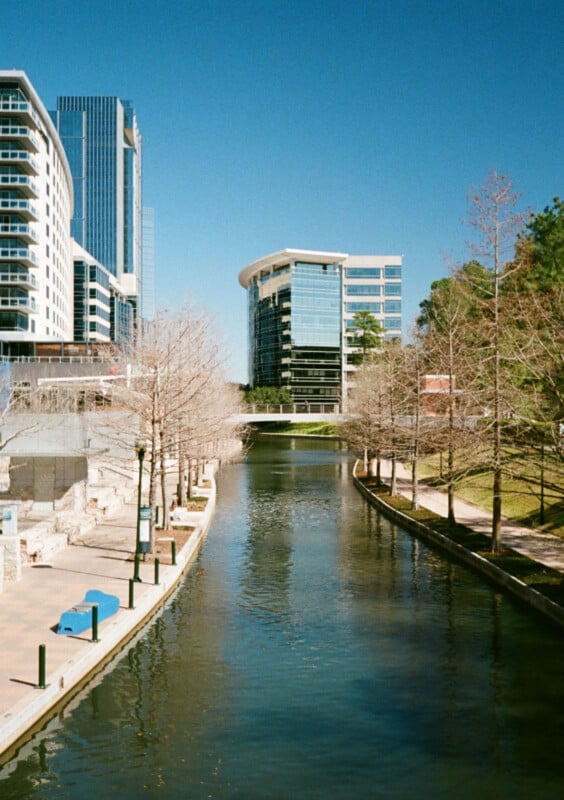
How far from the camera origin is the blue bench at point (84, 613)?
19641 mm

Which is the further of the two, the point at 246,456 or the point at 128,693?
the point at 246,456

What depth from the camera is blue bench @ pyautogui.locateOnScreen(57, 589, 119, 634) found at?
19641 mm

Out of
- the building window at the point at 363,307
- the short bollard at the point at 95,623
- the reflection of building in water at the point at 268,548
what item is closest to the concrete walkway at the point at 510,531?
the reflection of building in water at the point at 268,548

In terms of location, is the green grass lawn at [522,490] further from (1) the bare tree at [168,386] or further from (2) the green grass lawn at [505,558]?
(1) the bare tree at [168,386]

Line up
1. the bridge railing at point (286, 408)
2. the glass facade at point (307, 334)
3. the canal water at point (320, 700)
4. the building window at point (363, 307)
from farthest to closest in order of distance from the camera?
the building window at point (363, 307), the glass facade at point (307, 334), the bridge railing at point (286, 408), the canal water at point (320, 700)

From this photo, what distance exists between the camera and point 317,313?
166 m

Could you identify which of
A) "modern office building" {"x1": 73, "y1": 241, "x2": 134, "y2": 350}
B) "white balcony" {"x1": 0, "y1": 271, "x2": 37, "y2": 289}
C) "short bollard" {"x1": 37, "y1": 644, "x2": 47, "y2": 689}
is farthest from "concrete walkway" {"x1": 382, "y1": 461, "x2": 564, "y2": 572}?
"modern office building" {"x1": 73, "y1": 241, "x2": 134, "y2": 350}

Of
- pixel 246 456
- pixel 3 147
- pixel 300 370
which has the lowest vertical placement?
pixel 246 456

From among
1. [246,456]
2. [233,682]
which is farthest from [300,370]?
[233,682]

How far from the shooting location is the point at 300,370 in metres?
164

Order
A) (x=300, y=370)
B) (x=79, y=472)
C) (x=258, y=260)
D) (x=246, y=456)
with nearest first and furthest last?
(x=79, y=472), (x=246, y=456), (x=300, y=370), (x=258, y=260)

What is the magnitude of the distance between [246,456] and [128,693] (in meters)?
75.5

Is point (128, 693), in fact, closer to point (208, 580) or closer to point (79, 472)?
point (208, 580)

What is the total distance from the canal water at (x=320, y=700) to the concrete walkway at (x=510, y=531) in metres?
3.07
